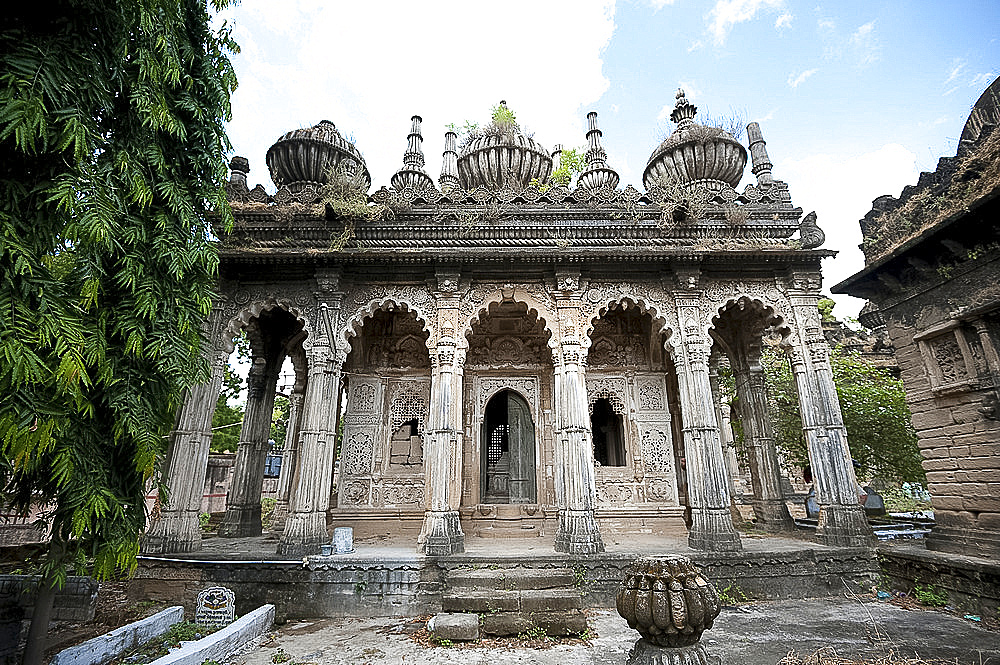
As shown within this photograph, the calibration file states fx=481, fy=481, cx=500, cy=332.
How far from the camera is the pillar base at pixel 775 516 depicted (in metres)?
11.1

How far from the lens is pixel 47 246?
4.61m

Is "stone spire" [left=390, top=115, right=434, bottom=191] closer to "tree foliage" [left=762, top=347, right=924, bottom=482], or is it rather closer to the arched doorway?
the arched doorway

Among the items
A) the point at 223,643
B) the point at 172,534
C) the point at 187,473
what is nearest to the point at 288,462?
the point at 187,473

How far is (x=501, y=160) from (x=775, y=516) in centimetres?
1184

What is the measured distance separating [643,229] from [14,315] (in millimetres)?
9880

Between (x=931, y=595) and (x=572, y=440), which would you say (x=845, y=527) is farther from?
(x=572, y=440)

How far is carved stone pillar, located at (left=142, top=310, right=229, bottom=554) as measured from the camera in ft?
28.6

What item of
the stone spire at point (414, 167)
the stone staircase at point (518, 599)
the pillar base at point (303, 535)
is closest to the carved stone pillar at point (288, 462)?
the pillar base at point (303, 535)

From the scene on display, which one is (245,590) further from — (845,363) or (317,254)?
(845,363)

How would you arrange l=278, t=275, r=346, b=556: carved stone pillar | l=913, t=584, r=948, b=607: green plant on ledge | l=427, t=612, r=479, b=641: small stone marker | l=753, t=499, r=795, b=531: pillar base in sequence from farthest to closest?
1. l=753, t=499, r=795, b=531: pillar base
2. l=278, t=275, r=346, b=556: carved stone pillar
3. l=913, t=584, r=948, b=607: green plant on ledge
4. l=427, t=612, r=479, b=641: small stone marker

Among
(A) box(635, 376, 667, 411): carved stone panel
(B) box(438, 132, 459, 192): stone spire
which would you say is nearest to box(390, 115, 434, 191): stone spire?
(B) box(438, 132, 459, 192): stone spire

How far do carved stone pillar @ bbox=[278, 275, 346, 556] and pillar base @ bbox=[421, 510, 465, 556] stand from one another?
200 centimetres

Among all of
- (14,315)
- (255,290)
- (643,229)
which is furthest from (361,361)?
(14,315)

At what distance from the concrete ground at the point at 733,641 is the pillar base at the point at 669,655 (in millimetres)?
1663
